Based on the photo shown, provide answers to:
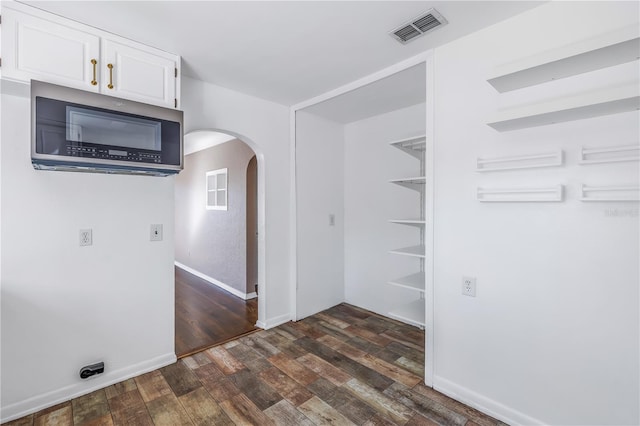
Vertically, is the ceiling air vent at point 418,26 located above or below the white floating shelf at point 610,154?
above

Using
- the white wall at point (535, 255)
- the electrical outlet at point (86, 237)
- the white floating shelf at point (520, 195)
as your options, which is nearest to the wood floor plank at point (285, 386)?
the white wall at point (535, 255)

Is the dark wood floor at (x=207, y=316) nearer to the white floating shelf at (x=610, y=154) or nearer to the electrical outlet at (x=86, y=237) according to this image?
the electrical outlet at (x=86, y=237)

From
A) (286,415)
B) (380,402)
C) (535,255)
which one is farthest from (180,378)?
(535,255)

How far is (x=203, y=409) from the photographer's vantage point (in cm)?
193

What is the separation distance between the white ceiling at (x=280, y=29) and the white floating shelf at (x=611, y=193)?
1.08 meters

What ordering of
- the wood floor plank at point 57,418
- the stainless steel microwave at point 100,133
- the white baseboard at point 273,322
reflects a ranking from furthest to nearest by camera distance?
the white baseboard at point 273,322 → the wood floor plank at point 57,418 → the stainless steel microwave at point 100,133

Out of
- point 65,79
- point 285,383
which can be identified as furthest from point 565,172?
point 65,79

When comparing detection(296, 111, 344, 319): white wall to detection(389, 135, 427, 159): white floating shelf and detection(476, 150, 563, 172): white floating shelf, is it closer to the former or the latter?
detection(389, 135, 427, 159): white floating shelf

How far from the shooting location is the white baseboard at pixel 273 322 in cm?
318

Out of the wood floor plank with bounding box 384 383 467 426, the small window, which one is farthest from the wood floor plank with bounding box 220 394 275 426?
the small window

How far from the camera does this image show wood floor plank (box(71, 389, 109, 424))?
1833mm

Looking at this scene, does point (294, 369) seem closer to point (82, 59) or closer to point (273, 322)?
point (273, 322)

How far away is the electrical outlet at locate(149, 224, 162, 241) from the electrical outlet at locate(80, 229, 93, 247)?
0.38 metres

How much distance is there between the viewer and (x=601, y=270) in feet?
5.00
